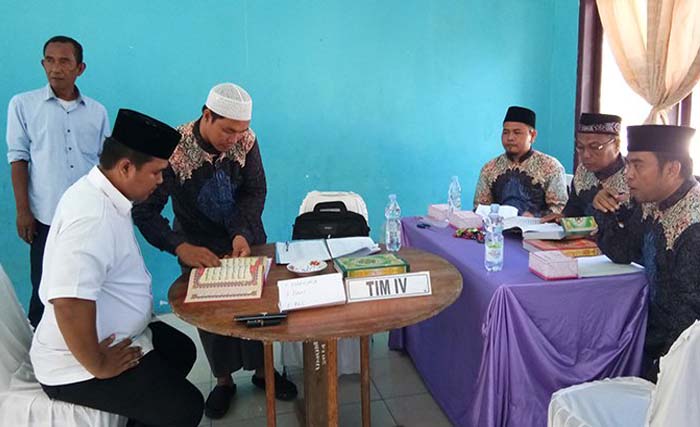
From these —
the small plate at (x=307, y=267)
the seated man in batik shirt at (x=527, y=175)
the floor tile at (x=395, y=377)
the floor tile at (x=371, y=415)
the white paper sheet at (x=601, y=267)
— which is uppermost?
the seated man in batik shirt at (x=527, y=175)

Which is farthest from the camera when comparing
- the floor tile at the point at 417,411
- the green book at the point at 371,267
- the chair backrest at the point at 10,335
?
the floor tile at the point at 417,411

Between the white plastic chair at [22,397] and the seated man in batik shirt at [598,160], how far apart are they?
219 cm

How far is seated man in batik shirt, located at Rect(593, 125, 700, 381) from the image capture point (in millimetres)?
1673

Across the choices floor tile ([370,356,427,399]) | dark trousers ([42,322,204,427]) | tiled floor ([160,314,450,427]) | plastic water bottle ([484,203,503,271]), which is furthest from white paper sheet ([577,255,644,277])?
dark trousers ([42,322,204,427])

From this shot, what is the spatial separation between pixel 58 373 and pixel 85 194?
1.78ft

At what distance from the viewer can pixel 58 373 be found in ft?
5.08

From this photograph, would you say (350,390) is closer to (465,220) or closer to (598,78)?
(465,220)

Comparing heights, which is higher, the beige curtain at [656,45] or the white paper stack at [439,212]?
the beige curtain at [656,45]

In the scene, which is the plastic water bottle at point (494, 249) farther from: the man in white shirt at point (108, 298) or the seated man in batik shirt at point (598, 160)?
the man in white shirt at point (108, 298)

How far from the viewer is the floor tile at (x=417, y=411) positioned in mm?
2340

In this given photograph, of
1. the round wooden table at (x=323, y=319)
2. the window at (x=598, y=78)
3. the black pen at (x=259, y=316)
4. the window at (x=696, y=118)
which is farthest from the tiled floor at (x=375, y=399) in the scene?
the window at (x=598, y=78)

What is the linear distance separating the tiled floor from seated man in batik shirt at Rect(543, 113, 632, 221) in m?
1.11

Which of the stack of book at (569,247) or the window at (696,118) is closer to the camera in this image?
the stack of book at (569,247)

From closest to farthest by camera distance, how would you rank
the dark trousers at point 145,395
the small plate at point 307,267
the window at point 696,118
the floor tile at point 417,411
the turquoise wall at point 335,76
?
the dark trousers at point 145,395 → the small plate at point 307,267 → the floor tile at point 417,411 → the window at point 696,118 → the turquoise wall at point 335,76
